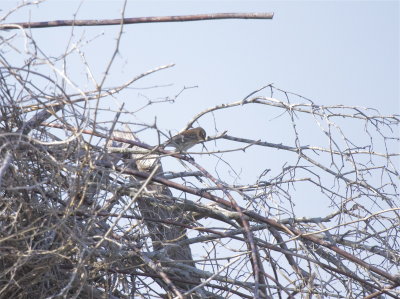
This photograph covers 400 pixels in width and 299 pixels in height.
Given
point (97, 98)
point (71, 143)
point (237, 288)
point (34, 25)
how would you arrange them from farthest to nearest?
1. point (237, 288)
2. point (34, 25)
3. point (71, 143)
4. point (97, 98)

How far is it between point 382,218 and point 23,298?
5.41 feet

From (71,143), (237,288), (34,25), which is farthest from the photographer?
(237,288)

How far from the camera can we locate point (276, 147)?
3.90 meters

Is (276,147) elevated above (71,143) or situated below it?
above

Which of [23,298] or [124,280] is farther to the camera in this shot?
[124,280]

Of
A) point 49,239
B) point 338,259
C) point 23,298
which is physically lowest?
point 23,298

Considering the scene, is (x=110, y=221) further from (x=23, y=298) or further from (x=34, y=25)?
(x=34, y=25)

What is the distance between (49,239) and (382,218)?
5.03 feet

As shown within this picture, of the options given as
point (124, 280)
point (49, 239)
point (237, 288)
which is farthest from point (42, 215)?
point (237, 288)

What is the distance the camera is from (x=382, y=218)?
388 centimetres

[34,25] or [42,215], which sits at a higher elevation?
[34,25]

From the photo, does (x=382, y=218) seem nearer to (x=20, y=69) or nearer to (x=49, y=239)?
(x=49, y=239)

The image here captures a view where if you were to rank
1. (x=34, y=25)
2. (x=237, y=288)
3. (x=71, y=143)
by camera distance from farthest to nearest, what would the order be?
(x=237, y=288)
(x=34, y=25)
(x=71, y=143)

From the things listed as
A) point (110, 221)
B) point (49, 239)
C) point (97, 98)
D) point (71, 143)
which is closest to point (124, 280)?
point (110, 221)
